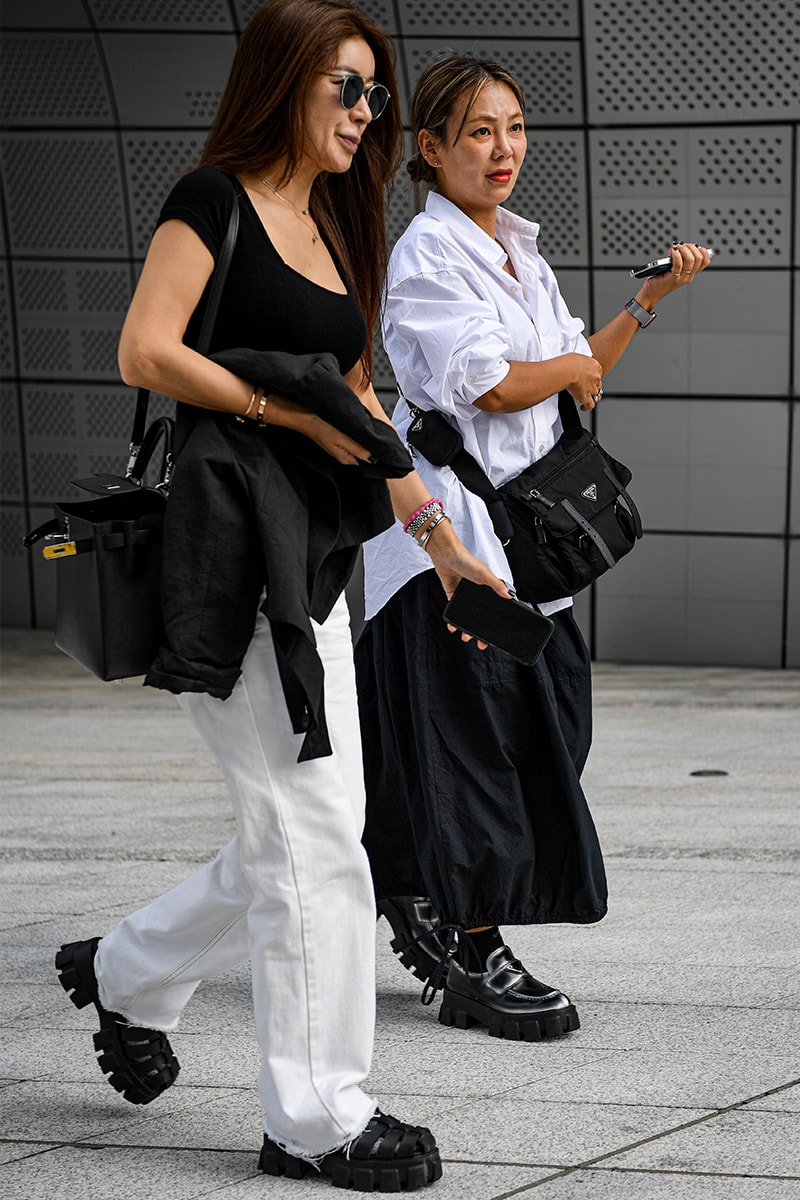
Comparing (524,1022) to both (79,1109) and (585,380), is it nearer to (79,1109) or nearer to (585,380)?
(79,1109)

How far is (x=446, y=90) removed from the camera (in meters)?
3.54

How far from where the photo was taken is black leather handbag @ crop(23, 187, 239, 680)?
2.55 metres

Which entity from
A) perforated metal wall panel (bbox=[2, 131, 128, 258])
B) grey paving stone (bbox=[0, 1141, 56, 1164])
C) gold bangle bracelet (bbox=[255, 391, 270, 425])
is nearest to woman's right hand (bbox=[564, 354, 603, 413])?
gold bangle bracelet (bbox=[255, 391, 270, 425])

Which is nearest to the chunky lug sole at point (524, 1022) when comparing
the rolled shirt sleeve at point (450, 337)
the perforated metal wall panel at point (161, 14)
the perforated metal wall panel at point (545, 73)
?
the rolled shirt sleeve at point (450, 337)

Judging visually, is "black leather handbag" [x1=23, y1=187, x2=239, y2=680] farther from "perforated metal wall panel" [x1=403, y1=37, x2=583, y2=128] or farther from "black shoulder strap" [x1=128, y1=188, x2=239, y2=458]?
"perforated metal wall panel" [x1=403, y1=37, x2=583, y2=128]

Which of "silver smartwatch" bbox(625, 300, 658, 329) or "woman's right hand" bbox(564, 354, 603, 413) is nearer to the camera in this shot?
"woman's right hand" bbox(564, 354, 603, 413)

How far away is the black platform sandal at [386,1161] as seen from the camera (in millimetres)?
2580

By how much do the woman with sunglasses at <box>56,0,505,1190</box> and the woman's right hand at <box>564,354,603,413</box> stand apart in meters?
0.86

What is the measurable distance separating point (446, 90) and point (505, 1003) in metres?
1.93

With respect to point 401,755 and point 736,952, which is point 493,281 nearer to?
point 401,755

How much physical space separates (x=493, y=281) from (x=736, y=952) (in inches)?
66.3

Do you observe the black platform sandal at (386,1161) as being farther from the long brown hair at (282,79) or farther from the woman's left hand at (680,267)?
the woman's left hand at (680,267)

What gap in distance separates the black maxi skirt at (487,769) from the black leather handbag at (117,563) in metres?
1.00

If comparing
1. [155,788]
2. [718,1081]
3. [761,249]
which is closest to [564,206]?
[761,249]
